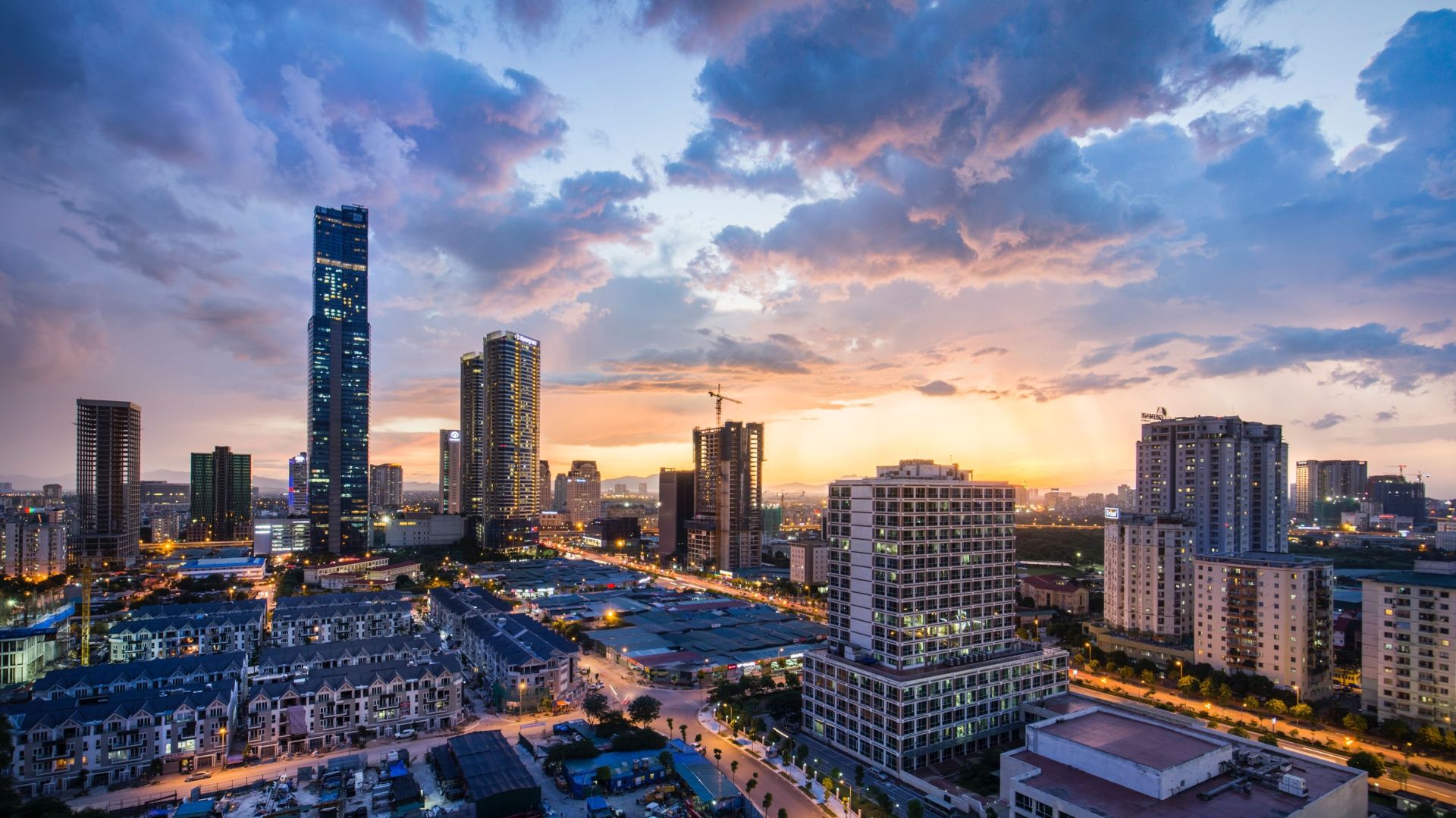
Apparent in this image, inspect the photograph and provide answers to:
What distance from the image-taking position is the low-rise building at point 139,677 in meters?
47.7

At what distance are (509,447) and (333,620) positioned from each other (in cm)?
10540

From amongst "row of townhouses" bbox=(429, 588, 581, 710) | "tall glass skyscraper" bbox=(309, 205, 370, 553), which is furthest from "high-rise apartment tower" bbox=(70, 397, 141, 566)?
"row of townhouses" bbox=(429, 588, 581, 710)

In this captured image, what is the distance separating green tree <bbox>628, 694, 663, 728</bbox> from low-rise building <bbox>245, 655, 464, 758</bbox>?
13088mm

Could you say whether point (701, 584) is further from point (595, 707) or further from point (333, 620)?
point (595, 707)

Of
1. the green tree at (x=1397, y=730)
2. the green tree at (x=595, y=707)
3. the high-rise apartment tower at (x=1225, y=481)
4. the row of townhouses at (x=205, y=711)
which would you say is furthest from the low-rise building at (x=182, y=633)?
the high-rise apartment tower at (x=1225, y=481)

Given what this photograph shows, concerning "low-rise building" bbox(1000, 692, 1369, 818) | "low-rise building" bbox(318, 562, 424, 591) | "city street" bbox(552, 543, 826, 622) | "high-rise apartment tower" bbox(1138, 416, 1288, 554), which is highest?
"high-rise apartment tower" bbox(1138, 416, 1288, 554)

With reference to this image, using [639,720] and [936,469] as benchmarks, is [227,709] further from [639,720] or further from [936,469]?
[936,469]

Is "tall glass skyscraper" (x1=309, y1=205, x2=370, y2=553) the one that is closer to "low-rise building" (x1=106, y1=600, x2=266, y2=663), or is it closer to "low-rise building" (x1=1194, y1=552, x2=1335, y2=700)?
"low-rise building" (x1=106, y1=600, x2=266, y2=663)

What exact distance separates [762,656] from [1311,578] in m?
45.1

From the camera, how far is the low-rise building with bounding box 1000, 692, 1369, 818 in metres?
29.8

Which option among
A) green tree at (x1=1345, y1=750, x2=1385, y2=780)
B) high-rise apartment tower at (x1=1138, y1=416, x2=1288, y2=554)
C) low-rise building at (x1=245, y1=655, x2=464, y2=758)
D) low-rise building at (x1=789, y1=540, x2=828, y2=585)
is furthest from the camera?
low-rise building at (x1=789, y1=540, x2=828, y2=585)

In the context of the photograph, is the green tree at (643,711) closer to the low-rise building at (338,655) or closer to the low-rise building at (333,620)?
the low-rise building at (338,655)

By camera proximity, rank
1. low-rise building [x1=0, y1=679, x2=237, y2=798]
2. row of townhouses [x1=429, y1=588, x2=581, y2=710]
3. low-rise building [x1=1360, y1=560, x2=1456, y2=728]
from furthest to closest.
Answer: row of townhouses [x1=429, y1=588, x2=581, y2=710]
low-rise building [x1=1360, y1=560, x2=1456, y2=728]
low-rise building [x1=0, y1=679, x2=237, y2=798]

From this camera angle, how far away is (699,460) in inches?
5935
